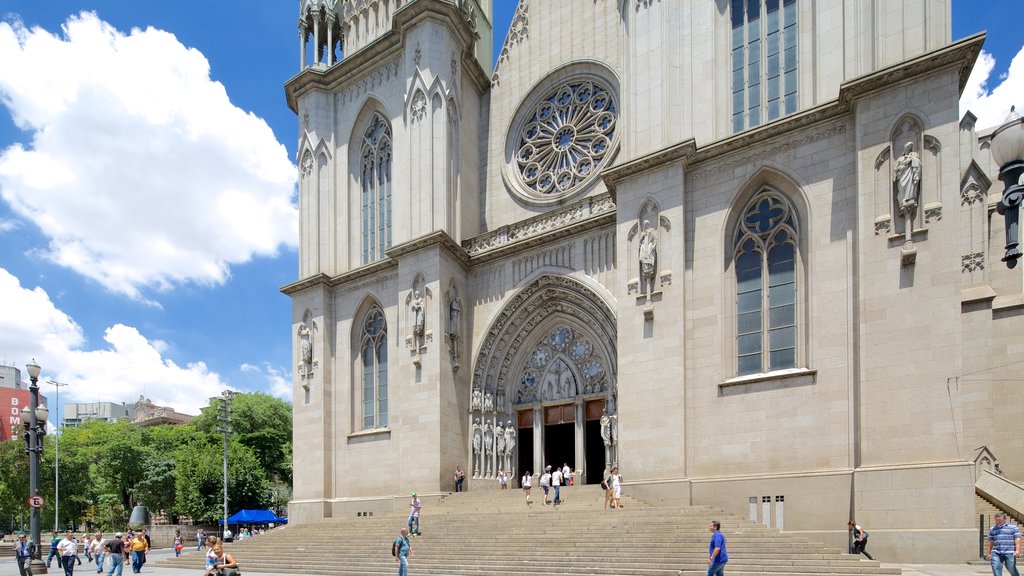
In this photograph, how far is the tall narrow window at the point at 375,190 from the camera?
101 feet

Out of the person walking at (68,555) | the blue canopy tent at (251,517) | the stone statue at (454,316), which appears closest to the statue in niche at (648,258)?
the stone statue at (454,316)

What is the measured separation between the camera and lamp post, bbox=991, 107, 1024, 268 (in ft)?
26.1

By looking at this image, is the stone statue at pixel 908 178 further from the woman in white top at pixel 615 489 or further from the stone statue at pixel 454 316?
the stone statue at pixel 454 316

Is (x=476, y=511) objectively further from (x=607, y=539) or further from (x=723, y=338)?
(x=723, y=338)

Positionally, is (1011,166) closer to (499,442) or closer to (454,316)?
(454,316)

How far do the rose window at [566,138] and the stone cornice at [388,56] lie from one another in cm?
349

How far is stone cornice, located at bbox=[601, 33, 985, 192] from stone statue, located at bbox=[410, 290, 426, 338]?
8.18 m

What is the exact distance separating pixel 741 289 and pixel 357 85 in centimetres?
1945

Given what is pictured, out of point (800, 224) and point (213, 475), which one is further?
point (213, 475)

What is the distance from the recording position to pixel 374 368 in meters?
30.0

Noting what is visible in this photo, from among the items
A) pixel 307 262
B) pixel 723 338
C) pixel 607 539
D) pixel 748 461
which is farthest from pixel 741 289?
pixel 307 262

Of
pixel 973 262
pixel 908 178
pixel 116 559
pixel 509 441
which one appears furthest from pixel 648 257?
pixel 116 559

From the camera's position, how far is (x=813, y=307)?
743 inches

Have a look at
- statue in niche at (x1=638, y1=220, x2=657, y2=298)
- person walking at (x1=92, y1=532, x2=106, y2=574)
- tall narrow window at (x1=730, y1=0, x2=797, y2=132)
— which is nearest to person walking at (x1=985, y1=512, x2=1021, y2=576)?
statue in niche at (x1=638, y1=220, x2=657, y2=298)
